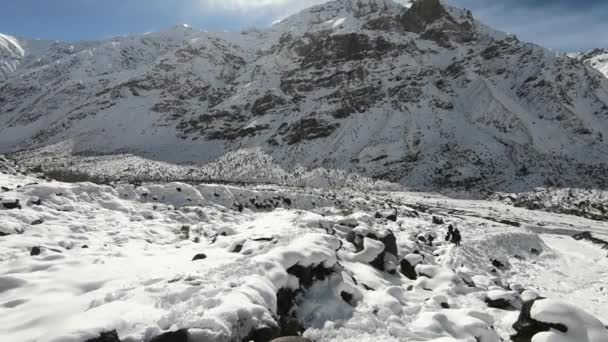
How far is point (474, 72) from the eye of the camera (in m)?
130

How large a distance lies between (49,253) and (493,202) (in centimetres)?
6797

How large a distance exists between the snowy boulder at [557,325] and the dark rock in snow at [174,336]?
6298 mm

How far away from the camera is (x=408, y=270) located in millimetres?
12422

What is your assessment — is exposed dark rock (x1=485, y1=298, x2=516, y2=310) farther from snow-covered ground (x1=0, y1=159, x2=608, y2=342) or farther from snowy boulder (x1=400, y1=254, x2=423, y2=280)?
snowy boulder (x1=400, y1=254, x2=423, y2=280)

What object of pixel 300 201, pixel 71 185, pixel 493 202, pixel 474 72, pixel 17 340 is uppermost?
pixel 474 72

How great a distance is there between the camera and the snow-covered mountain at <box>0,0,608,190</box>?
91.9 metres

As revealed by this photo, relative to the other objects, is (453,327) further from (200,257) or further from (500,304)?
(200,257)

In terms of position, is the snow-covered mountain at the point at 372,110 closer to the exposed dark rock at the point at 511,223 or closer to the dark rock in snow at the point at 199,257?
the exposed dark rock at the point at 511,223

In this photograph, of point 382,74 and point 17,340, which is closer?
point 17,340

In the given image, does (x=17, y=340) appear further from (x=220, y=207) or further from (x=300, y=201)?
(x=300, y=201)

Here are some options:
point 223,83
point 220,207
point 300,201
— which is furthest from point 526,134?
point 223,83

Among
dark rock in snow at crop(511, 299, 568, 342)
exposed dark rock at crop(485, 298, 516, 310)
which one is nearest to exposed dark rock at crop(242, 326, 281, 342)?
dark rock in snow at crop(511, 299, 568, 342)

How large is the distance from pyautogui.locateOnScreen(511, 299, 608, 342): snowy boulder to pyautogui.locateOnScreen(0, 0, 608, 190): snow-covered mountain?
77353mm

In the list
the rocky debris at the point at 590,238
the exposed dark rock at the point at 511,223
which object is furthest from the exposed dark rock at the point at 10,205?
the exposed dark rock at the point at 511,223
